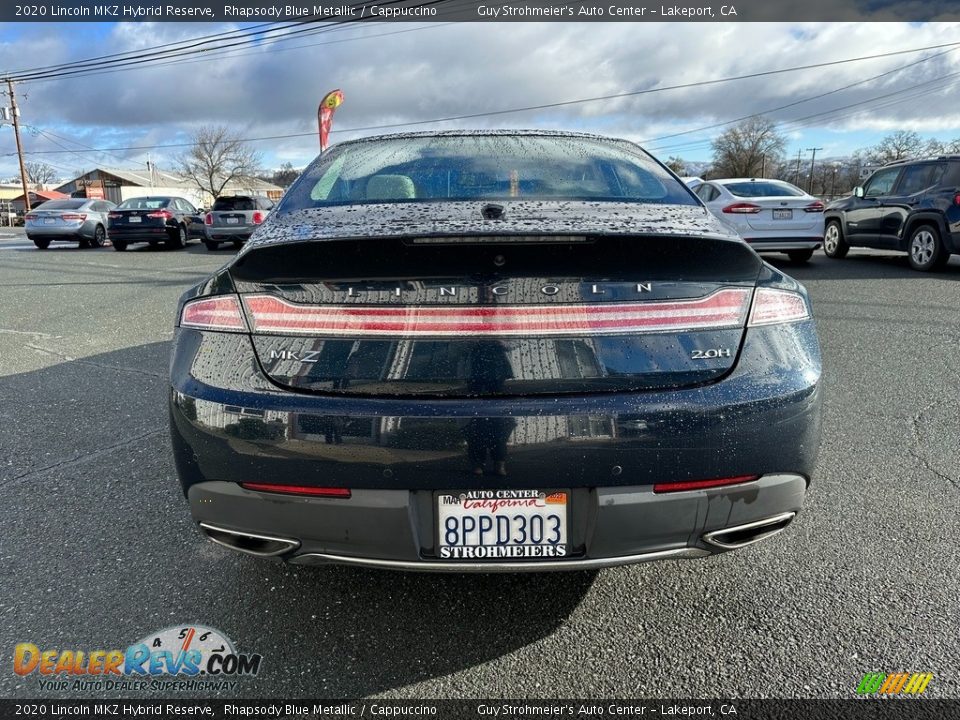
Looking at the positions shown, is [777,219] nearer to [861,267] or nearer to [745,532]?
[861,267]

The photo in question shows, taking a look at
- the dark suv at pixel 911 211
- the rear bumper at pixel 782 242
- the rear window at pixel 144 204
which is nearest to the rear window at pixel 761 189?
the rear bumper at pixel 782 242

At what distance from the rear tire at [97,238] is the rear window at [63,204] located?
2.63ft

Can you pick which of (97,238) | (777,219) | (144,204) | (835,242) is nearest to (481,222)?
(777,219)

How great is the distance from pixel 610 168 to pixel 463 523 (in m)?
1.67

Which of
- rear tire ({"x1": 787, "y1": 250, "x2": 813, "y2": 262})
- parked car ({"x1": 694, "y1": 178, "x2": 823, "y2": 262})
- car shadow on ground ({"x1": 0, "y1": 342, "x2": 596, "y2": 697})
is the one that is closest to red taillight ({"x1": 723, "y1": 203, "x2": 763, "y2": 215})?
parked car ({"x1": 694, "y1": 178, "x2": 823, "y2": 262})

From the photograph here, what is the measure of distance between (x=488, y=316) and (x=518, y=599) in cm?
109

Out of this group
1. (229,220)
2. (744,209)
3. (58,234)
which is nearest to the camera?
(744,209)

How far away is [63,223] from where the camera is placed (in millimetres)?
→ 17297

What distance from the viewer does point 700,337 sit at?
1.72 meters

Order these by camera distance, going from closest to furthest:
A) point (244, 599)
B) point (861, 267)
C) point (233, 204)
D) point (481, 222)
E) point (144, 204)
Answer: point (481, 222)
point (244, 599)
point (861, 267)
point (233, 204)
point (144, 204)

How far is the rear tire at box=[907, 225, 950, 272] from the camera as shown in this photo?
29.9 feet

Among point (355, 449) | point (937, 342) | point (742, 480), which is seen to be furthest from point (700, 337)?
point (937, 342)

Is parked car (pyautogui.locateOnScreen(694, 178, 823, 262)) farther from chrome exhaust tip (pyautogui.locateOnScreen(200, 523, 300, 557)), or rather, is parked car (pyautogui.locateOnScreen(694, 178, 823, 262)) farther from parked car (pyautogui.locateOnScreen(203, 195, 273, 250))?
parked car (pyautogui.locateOnScreen(203, 195, 273, 250))

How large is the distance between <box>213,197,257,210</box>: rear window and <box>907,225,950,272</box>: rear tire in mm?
14302
